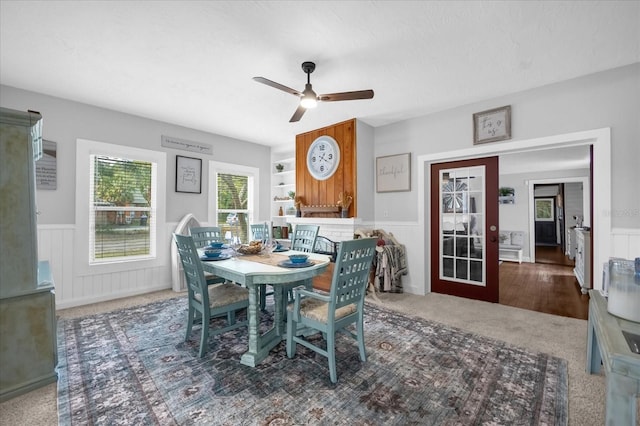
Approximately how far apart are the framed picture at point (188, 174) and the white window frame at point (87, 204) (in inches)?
10.1

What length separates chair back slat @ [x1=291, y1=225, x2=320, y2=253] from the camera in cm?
335

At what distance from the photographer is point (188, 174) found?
458cm

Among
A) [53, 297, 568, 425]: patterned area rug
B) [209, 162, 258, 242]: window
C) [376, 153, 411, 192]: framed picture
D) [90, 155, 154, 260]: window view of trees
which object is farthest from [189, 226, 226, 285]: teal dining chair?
[376, 153, 411, 192]: framed picture

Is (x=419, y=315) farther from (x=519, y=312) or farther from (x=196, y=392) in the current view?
(x=196, y=392)

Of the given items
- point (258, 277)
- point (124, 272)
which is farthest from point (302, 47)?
point (124, 272)

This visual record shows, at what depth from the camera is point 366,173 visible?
14.4 feet

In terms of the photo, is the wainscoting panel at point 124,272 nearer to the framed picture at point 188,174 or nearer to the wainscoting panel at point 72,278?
the wainscoting panel at point 72,278

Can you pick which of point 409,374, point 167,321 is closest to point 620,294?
point 409,374

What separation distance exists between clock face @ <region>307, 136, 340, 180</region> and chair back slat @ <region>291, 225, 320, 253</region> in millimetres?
1342

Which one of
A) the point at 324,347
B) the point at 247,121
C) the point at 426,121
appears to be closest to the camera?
the point at 324,347

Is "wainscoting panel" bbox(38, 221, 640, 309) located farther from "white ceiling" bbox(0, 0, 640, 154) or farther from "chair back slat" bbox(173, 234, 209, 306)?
"chair back slat" bbox(173, 234, 209, 306)

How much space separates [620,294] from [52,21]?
161 inches

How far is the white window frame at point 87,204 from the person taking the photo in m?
3.57

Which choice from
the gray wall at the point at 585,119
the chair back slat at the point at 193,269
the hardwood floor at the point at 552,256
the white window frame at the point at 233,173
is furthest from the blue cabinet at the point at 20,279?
the hardwood floor at the point at 552,256
